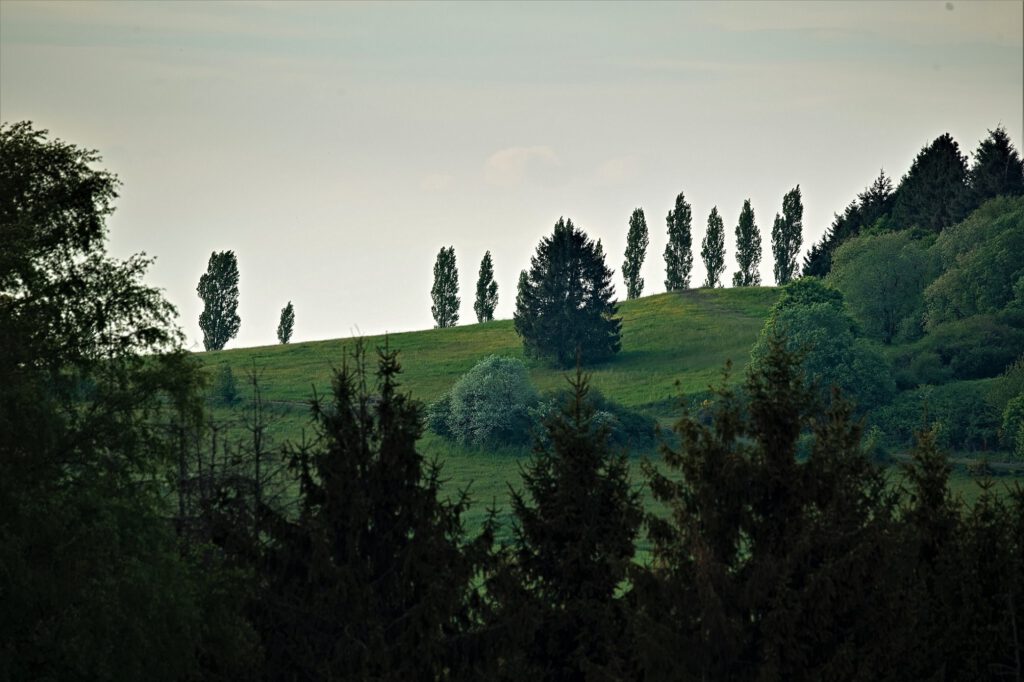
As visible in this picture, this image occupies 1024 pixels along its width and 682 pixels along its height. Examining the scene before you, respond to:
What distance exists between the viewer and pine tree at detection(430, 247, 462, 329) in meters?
166

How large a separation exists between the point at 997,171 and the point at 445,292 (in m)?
67.2

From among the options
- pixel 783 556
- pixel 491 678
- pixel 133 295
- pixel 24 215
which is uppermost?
pixel 24 215

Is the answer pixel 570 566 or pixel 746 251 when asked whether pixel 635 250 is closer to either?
pixel 746 251

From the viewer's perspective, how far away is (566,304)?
13112 cm

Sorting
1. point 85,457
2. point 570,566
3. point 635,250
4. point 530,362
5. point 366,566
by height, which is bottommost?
point 570,566

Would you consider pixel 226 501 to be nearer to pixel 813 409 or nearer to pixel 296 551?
pixel 296 551

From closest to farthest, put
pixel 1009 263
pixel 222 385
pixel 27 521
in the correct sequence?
pixel 27 521 → pixel 222 385 → pixel 1009 263

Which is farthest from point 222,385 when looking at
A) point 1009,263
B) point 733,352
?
point 1009,263

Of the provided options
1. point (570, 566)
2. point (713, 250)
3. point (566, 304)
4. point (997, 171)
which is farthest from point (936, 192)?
point (570, 566)

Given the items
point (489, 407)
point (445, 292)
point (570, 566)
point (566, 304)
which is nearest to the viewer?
point (570, 566)

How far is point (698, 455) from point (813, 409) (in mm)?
2718

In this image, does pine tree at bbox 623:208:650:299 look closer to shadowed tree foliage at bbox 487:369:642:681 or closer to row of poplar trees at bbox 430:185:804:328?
row of poplar trees at bbox 430:185:804:328

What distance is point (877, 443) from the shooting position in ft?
320

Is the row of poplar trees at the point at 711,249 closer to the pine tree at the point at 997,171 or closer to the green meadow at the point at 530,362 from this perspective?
the green meadow at the point at 530,362
